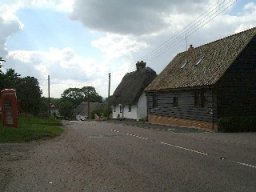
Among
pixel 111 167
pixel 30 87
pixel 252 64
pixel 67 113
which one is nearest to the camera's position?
pixel 111 167

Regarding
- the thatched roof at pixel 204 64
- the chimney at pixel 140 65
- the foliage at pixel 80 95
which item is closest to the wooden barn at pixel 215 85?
the thatched roof at pixel 204 64

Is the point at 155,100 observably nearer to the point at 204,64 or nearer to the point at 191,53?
the point at 191,53

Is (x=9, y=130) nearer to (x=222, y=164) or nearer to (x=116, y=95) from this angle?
(x=222, y=164)

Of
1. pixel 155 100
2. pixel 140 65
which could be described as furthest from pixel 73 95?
pixel 155 100

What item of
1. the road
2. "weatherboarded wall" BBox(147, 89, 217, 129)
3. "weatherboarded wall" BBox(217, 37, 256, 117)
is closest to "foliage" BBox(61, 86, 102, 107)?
"weatherboarded wall" BBox(147, 89, 217, 129)

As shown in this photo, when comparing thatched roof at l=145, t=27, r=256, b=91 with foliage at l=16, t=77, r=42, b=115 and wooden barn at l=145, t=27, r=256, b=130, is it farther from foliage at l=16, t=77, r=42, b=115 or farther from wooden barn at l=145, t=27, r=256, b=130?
foliage at l=16, t=77, r=42, b=115

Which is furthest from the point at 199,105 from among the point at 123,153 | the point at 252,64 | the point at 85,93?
the point at 85,93

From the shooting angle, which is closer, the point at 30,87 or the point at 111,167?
the point at 111,167

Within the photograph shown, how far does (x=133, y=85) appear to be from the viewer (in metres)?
61.8

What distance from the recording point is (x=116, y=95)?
226 feet

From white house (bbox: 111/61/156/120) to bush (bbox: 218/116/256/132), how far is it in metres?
25.6

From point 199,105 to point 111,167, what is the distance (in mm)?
23068

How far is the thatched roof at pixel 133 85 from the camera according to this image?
5931 cm

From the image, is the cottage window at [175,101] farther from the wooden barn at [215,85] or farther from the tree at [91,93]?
the tree at [91,93]
